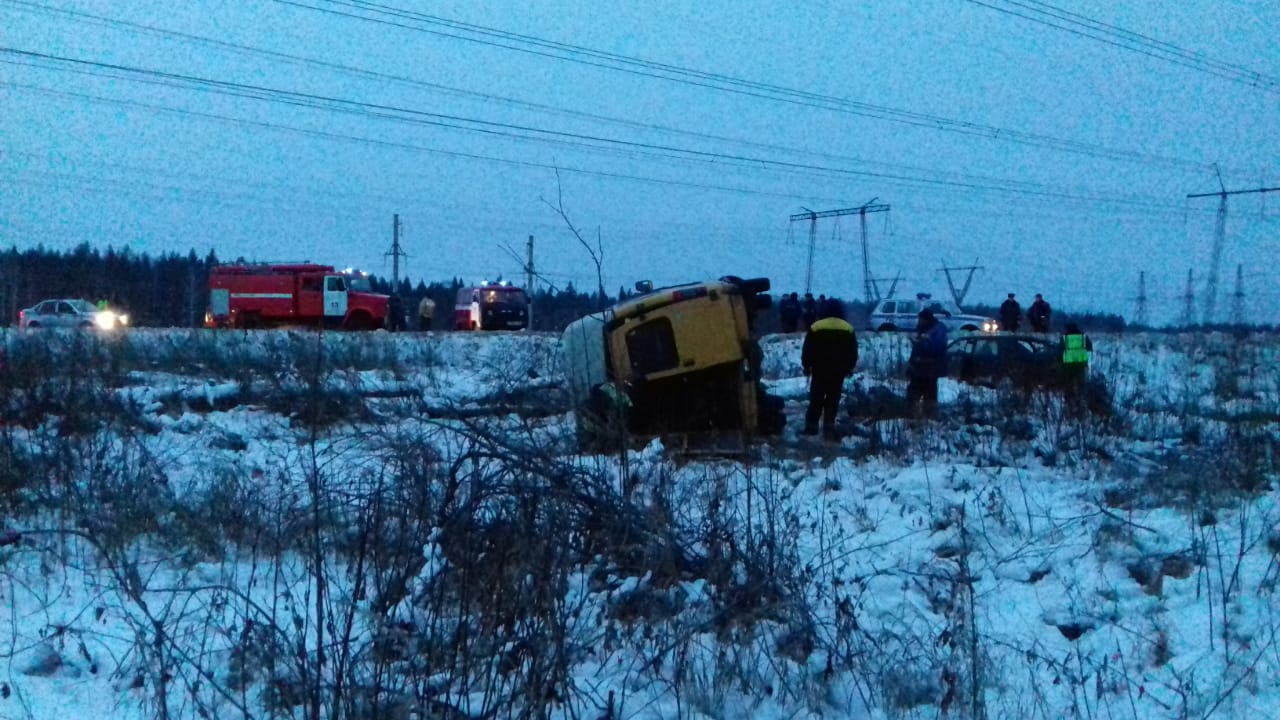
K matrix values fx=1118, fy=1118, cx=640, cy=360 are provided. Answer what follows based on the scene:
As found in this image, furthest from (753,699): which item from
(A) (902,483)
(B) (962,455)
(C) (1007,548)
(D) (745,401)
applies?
(D) (745,401)

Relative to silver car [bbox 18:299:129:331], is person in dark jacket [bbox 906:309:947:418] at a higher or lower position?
higher

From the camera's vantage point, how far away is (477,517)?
477cm

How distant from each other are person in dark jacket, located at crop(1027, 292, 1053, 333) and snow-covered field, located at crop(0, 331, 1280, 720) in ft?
84.0

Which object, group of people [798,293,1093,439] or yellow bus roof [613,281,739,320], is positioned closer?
yellow bus roof [613,281,739,320]

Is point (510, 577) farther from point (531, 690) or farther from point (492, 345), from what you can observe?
point (492, 345)

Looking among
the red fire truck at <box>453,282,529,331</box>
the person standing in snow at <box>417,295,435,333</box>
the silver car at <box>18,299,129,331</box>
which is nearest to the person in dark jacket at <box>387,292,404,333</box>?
the person standing in snow at <box>417,295,435,333</box>

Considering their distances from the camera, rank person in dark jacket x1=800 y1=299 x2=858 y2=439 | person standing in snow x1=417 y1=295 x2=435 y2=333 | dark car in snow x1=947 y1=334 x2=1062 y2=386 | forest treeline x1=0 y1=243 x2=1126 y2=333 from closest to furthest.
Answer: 1. person in dark jacket x1=800 y1=299 x2=858 y2=439
2. dark car in snow x1=947 y1=334 x2=1062 y2=386
3. person standing in snow x1=417 y1=295 x2=435 y2=333
4. forest treeline x1=0 y1=243 x2=1126 y2=333

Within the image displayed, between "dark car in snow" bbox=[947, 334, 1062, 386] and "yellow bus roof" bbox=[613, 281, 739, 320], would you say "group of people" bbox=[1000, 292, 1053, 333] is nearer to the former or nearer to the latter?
"dark car in snow" bbox=[947, 334, 1062, 386]

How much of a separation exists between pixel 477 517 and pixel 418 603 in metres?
0.45

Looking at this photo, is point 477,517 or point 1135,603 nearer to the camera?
point 477,517

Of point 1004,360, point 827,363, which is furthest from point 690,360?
point 1004,360

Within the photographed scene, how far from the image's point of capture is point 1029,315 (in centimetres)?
3394

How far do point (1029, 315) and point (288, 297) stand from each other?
25.5 meters

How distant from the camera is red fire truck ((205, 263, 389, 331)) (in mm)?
40062
